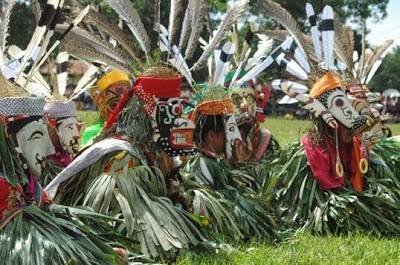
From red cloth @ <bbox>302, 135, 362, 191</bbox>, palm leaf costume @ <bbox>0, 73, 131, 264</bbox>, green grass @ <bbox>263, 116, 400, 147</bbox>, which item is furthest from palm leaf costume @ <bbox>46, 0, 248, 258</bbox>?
green grass @ <bbox>263, 116, 400, 147</bbox>

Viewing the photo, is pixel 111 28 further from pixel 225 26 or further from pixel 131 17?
pixel 225 26

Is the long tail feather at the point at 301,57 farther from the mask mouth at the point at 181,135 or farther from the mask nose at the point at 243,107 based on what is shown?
the mask mouth at the point at 181,135

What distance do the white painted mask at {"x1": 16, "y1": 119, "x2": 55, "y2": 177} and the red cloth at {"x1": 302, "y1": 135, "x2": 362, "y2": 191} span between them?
295cm

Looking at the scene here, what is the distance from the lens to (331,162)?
6.38 metres

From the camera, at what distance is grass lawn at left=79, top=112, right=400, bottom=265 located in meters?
4.83

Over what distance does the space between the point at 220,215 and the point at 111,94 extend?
2.27 metres

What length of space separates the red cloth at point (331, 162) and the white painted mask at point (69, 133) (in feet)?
6.90

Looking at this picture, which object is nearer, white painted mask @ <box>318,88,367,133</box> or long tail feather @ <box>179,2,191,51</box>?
long tail feather @ <box>179,2,191,51</box>

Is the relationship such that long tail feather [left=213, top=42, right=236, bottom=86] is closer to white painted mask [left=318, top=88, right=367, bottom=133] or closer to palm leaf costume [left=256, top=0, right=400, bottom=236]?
palm leaf costume [left=256, top=0, right=400, bottom=236]

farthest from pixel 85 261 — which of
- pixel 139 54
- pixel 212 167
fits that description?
pixel 212 167

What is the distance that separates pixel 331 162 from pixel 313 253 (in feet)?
4.66

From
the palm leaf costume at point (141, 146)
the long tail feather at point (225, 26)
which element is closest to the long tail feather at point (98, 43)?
the palm leaf costume at point (141, 146)

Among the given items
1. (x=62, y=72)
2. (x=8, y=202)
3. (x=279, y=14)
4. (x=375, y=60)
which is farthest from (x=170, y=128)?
(x=375, y=60)

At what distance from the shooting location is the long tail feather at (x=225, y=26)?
5.41 meters
